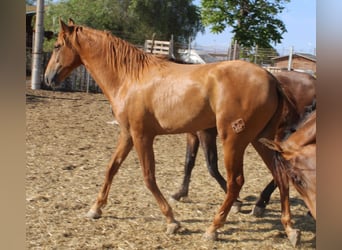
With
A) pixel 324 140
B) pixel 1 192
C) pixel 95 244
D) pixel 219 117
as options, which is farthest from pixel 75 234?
pixel 324 140

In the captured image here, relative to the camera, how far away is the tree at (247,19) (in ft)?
14.8

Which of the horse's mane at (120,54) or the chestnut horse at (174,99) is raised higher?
the horse's mane at (120,54)

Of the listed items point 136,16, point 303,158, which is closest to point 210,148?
point 303,158

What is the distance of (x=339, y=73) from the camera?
1.05 meters

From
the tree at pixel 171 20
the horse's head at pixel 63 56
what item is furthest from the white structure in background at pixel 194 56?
the horse's head at pixel 63 56

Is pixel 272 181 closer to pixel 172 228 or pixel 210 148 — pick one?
pixel 210 148

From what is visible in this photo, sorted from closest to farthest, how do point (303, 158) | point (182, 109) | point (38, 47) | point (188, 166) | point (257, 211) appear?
1. point (303, 158)
2. point (182, 109)
3. point (257, 211)
4. point (188, 166)
5. point (38, 47)

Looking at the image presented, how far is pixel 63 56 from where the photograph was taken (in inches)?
126

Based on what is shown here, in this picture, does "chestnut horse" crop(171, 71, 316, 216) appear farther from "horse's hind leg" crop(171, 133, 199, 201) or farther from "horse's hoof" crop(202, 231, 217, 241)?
"horse's hoof" crop(202, 231, 217, 241)

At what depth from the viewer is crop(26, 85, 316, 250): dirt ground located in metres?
2.95

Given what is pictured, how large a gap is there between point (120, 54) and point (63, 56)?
47 cm

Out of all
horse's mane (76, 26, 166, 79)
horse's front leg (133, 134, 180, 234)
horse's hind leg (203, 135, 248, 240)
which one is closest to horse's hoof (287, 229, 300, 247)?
horse's hind leg (203, 135, 248, 240)

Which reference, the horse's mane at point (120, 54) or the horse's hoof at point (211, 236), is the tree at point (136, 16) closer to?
the horse's mane at point (120, 54)

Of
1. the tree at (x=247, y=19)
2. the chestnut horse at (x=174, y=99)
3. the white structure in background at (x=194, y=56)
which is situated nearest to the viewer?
the chestnut horse at (x=174, y=99)
